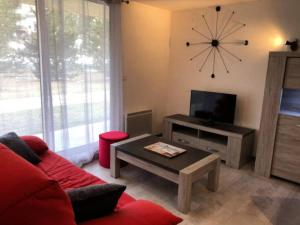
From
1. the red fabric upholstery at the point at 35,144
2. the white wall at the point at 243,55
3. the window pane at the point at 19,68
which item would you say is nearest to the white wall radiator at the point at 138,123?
the white wall at the point at 243,55

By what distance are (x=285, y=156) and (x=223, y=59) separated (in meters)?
1.74

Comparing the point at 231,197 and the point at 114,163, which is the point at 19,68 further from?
the point at 231,197

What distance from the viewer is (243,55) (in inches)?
145

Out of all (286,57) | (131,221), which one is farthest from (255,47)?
(131,221)

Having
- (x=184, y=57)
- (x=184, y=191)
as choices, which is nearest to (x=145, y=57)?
(x=184, y=57)

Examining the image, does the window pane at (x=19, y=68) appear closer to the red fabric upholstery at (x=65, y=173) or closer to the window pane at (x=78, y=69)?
the window pane at (x=78, y=69)

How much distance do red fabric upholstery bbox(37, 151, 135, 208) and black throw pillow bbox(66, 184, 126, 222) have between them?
431mm

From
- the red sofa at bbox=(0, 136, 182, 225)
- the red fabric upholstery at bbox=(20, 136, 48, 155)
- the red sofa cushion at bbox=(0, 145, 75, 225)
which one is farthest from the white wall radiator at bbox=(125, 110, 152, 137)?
the red sofa cushion at bbox=(0, 145, 75, 225)

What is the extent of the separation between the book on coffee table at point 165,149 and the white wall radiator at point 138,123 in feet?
3.48

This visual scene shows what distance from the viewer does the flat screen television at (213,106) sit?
3.62 metres

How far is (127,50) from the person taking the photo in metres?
3.84

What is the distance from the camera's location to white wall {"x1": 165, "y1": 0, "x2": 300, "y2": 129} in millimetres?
3285

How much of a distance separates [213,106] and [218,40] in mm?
1088

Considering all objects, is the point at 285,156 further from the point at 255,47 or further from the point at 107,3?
the point at 107,3
